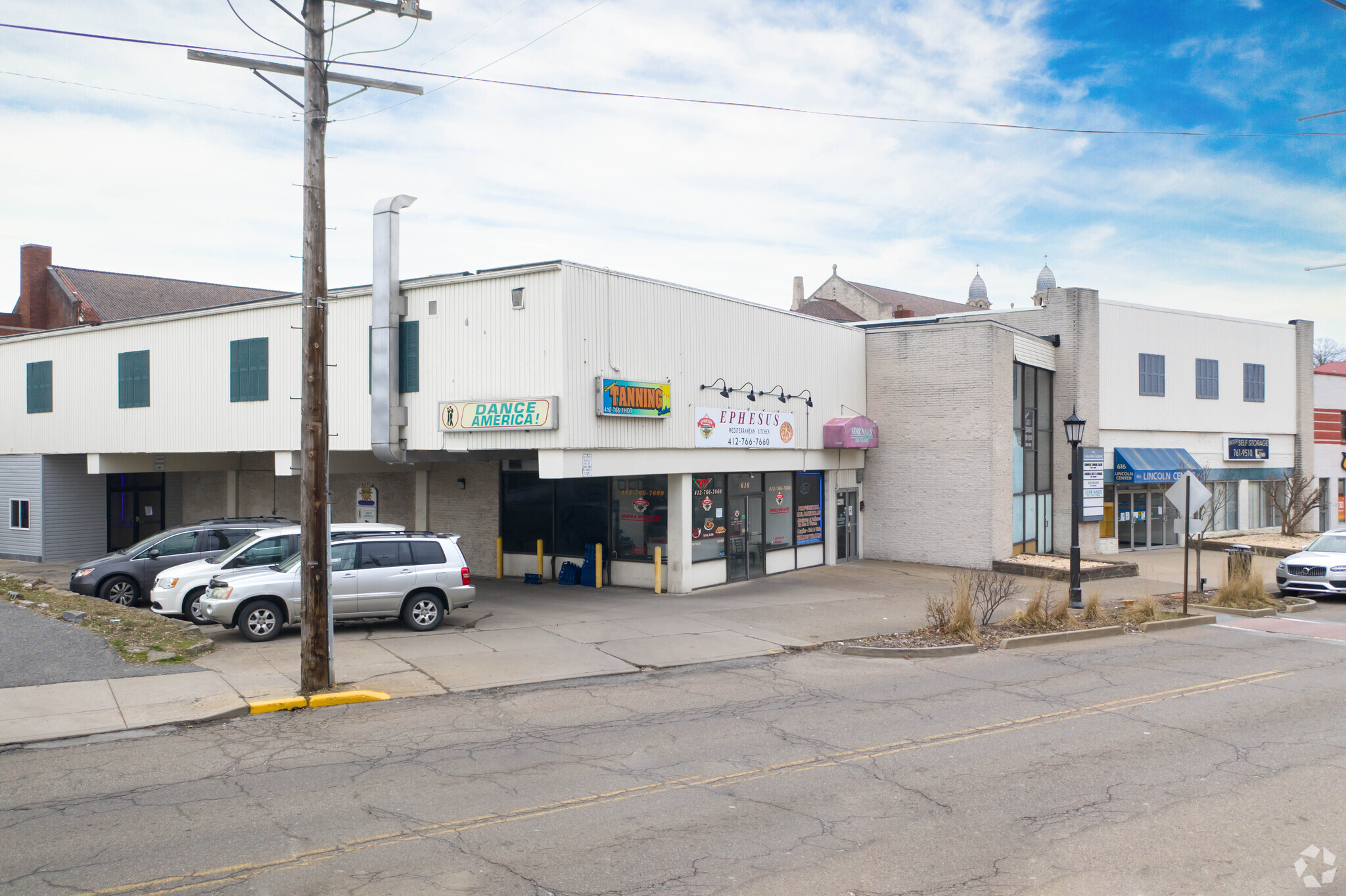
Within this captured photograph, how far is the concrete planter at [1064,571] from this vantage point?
23625 mm

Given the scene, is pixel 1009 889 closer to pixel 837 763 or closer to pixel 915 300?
pixel 837 763

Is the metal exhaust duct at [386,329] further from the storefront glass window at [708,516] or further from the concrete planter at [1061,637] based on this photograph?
the concrete planter at [1061,637]

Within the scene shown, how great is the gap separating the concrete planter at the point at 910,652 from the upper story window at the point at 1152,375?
70.9 feet

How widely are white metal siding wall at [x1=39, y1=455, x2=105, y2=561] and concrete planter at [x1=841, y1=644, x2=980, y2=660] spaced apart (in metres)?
25.9

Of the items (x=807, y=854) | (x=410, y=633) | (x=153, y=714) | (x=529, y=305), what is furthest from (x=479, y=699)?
(x=529, y=305)

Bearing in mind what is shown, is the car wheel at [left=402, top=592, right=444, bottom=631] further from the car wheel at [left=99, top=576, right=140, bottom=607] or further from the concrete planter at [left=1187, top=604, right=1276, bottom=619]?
the concrete planter at [left=1187, top=604, right=1276, bottom=619]

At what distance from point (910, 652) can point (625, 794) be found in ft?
25.4

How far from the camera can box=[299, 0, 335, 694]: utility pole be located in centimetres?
1121

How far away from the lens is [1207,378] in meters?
35.0

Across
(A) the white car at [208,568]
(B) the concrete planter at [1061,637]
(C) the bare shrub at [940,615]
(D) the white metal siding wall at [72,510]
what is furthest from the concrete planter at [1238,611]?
(D) the white metal siding wall at [72,510]

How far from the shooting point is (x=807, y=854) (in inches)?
258

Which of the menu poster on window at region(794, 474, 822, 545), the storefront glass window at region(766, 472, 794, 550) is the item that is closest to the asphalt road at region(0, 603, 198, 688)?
the storefront glass window at region(766, 472, 794, 550)

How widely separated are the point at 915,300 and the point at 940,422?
4319 centimetres

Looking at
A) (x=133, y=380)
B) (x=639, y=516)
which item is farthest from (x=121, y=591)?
(x=639, y=516)
